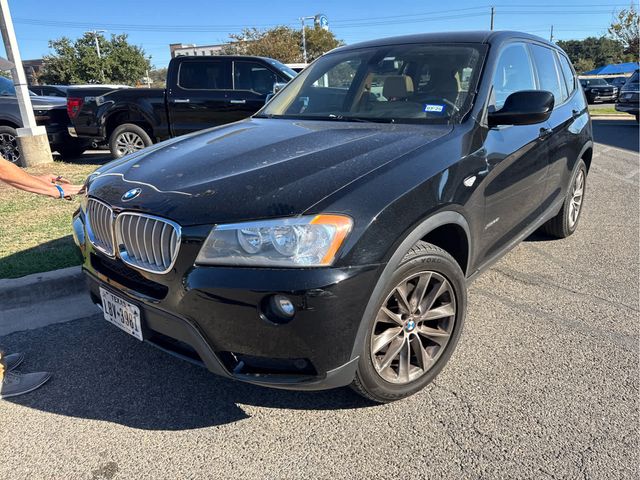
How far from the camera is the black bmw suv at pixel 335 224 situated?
6.45 ft

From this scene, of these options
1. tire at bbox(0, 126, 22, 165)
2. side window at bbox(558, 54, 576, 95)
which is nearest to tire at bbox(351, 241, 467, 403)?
side window at bbox(558, 54, 576, 95)

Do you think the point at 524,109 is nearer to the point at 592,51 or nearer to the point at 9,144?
the point at 9,144

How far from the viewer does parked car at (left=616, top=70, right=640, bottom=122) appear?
1576cm

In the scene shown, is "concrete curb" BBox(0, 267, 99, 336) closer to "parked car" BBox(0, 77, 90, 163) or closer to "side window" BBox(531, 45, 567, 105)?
"side window" BBox(531, 45, 567, 105)

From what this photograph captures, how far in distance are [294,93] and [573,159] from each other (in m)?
2.50

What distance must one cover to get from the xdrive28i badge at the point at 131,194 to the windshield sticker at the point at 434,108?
1726 millimetres

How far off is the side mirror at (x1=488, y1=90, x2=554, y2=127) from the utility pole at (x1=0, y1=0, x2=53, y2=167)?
828 cm

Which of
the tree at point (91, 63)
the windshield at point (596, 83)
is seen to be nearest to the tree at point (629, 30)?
the windshield at point (596, 83)

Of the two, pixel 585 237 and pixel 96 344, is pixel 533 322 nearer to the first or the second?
pixel 585 237

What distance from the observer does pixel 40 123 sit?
9484mm

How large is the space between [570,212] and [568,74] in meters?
1.30

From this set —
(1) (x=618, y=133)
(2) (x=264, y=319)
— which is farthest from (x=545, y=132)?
(1) (x=618, y=133)

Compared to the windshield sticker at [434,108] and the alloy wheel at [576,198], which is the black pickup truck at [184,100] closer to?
the alloy wheel at [576,198]

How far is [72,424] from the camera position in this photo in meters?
2.43
